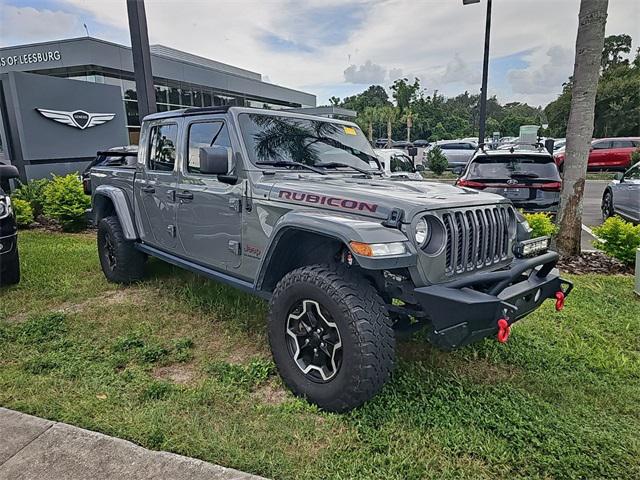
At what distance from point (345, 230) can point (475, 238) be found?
0.86 meters

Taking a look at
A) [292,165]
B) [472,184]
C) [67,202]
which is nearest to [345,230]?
[292,165]

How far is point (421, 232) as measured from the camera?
273 cm

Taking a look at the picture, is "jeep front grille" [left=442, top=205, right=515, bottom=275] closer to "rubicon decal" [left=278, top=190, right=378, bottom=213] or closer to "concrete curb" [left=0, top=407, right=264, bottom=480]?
"rubicon decal" [left=278, top=190, right=378, bottom=213]

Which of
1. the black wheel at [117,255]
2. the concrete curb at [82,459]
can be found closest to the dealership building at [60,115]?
the black wheel at [117,255]

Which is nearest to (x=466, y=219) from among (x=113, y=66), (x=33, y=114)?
(x=33, y=114)

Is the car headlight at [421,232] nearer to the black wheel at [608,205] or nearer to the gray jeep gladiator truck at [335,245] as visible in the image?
the gray jeep gladiator truck at [335,245]

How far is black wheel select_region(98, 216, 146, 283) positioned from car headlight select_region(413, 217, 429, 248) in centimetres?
364

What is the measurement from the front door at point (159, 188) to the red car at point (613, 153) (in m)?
19.3

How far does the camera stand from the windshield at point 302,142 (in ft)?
12.2

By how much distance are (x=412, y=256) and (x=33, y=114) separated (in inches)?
421

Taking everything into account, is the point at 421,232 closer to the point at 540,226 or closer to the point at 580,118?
the point at 540,226

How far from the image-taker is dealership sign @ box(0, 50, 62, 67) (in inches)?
821

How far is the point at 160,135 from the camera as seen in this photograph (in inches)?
185

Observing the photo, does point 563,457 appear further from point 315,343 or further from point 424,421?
point 315,343
